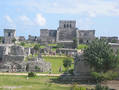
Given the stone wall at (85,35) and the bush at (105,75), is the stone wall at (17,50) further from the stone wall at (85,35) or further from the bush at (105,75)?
the stone wall at (85,35)

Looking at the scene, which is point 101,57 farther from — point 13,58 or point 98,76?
point 13,58

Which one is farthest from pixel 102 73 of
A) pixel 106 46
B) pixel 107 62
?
pixel 106 46

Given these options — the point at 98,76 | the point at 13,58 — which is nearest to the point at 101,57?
the point at 98,76

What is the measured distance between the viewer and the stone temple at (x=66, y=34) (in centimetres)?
10125

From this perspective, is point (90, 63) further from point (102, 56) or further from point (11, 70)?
point (11, 70)

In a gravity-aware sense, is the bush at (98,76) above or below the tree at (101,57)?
below

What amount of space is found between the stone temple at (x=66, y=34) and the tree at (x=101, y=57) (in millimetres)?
70564

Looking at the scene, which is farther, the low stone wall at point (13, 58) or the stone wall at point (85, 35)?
the stone wall at point (85, 35)

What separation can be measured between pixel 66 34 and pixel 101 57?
7715 cm

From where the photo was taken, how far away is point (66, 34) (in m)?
105

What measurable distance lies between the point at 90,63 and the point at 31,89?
887cm

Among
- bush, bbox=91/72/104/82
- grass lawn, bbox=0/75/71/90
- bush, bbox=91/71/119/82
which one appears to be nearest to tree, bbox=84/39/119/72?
bush, bbox=91/71/119/82

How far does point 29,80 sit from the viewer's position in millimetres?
28344

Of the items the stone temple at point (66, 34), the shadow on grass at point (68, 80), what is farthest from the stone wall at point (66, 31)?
the shadow on grass at point (68, 80)
